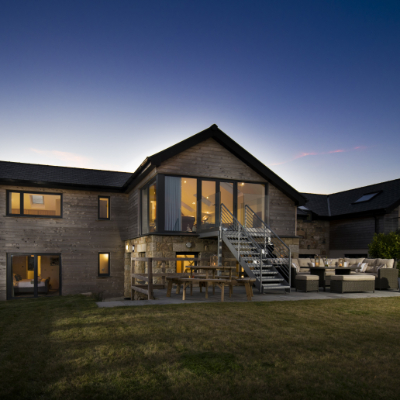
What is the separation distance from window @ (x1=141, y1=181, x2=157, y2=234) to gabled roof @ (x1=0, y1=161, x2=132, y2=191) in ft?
7.81

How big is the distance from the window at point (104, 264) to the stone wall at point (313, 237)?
10879 mm

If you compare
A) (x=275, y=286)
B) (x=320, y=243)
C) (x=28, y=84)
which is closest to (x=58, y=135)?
(x=28, y=84)

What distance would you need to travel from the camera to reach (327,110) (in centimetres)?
1661

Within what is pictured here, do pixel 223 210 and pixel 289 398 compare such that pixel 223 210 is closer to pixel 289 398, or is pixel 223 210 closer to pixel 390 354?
pixel 390 354

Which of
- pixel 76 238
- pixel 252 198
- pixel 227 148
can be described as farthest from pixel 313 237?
pixel 76 238

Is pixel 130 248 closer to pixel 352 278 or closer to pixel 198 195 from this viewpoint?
pixel 198 195

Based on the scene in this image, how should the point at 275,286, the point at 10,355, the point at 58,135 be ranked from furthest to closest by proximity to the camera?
the point at 58,135, the point at 275,286, the point at 10,355

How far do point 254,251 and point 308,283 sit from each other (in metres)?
2.14

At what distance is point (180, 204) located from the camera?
12312mm

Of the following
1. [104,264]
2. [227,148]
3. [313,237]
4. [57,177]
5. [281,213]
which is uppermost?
[227,148]

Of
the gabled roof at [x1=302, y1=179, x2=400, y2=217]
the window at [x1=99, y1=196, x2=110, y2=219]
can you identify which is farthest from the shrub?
the window at [x1=99, y1=196, x2=110, y2=219]

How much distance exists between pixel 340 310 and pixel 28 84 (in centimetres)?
1353

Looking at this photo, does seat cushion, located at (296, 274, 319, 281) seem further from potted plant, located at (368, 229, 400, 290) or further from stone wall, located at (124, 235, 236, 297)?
potted plant, located at (368, 229, 400, 290)

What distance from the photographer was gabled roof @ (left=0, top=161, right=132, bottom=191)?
14305mm
